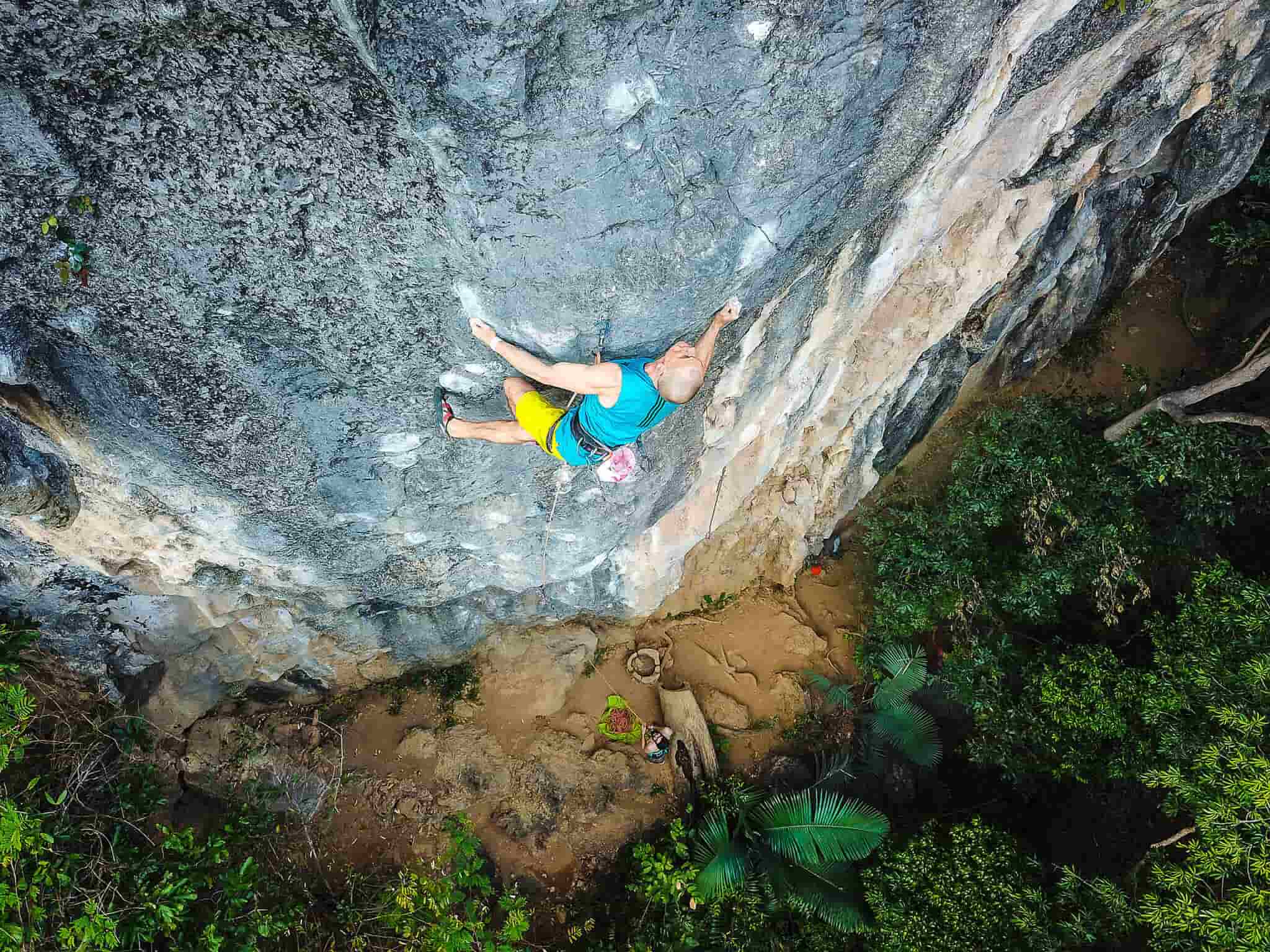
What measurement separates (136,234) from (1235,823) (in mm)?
6160

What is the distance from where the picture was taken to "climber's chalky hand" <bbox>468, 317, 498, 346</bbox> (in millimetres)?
3482

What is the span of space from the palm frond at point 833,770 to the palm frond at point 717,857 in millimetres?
923

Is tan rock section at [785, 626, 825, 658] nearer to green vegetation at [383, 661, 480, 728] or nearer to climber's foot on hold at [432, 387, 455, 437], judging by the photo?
green vegetation at [383, 661, 480, 728]

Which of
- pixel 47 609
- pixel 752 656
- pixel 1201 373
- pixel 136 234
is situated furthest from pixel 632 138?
pixel 1201 373

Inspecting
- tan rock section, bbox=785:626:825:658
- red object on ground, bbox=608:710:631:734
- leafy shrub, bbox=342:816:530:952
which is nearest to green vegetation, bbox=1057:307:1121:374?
tan rock section, bbox=785:626:825:658

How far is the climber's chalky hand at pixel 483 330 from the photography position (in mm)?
3482

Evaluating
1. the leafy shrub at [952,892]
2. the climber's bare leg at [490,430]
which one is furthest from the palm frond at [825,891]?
the climber's bare leg at [490,430]

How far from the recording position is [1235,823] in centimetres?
401

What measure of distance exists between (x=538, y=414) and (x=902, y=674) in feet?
16.7

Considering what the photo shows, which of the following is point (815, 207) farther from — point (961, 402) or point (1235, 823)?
point (961, 402)

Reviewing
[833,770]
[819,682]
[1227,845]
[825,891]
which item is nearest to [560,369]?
[1227,845]

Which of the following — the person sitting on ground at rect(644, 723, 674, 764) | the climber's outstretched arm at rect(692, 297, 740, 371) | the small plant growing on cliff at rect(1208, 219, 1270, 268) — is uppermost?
the small plant growing on cliff at rect(1208, 219, 1270, 268)

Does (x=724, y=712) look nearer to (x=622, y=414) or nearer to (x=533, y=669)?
(x=533, y=669)

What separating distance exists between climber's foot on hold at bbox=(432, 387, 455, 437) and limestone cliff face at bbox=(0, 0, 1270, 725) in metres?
0.09
